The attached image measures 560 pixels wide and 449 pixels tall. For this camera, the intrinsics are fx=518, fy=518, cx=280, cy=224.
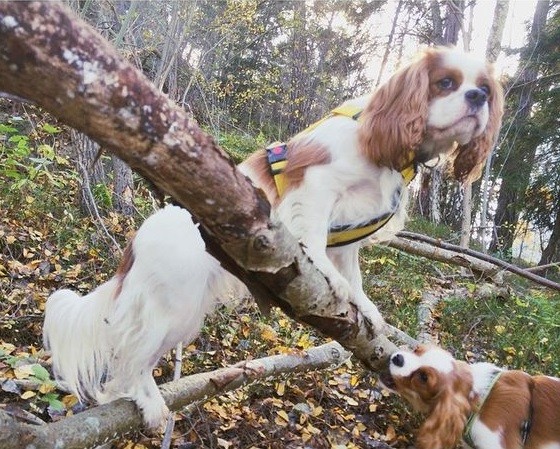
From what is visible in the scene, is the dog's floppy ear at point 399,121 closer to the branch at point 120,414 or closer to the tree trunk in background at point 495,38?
the branch at point 120,414

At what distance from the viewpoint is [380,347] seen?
2.71 metres

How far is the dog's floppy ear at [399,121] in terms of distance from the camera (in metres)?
2.41

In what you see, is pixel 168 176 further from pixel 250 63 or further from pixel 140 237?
pixel 250 63

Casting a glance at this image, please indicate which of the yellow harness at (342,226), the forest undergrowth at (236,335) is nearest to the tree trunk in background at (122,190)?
the forest undergrowth at (236,335)

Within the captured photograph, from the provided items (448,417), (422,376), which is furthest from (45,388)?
(448,417)

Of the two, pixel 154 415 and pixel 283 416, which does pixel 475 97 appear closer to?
pixel 154 415

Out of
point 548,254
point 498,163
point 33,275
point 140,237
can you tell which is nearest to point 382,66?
point 498,163

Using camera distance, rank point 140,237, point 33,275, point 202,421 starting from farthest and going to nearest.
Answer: point 33,275 → point 202,421 → point 140,237

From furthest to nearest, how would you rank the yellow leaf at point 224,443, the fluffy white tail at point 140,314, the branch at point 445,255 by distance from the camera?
1. the branch at point 445,255
2. the yellow leaf at point 224,443
3. the fluffy white tail at point 140,314

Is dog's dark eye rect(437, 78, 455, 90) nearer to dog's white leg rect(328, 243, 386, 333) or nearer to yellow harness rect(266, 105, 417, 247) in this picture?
yellow harness rect(266, 105, 417, 247)

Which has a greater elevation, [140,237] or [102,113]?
[102,113]

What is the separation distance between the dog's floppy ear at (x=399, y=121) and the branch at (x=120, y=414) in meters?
1.35

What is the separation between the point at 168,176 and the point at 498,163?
12.2m

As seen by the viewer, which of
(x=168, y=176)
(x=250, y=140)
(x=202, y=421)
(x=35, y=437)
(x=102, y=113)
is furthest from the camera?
(x=250, y=140)
